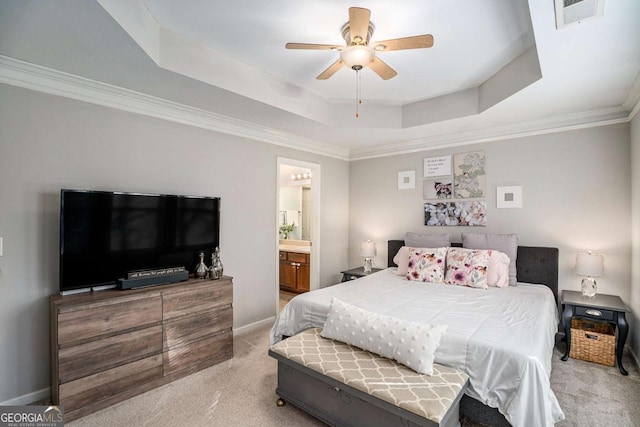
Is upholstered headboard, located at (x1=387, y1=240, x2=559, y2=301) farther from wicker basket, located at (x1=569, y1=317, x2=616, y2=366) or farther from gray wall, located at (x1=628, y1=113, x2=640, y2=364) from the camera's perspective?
gray wall, located at (x1=628, y1=113, x2=640, y2=364)

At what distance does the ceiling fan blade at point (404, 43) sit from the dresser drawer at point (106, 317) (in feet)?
8.14

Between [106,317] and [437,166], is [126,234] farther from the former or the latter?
[437,166]

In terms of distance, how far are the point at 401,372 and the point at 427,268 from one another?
1.82 m

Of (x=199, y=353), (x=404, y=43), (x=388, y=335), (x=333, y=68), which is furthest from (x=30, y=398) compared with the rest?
(x=404, y=43)

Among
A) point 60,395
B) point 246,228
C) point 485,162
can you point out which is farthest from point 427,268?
point 60,395

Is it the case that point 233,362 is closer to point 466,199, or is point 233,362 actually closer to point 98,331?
point 98,331

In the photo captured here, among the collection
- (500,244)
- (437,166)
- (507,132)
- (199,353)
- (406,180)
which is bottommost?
(199,353)

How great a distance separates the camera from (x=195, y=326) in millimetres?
2727

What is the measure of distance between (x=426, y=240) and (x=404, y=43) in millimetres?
2671

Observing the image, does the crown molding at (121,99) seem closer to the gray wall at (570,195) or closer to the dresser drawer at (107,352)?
the dresser drawer at (107,352)

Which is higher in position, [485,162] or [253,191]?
[485,162]

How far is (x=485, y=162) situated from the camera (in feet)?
12.6

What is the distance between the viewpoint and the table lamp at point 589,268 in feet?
9.59

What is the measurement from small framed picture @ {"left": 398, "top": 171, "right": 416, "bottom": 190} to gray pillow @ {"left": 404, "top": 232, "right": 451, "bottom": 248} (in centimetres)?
71
